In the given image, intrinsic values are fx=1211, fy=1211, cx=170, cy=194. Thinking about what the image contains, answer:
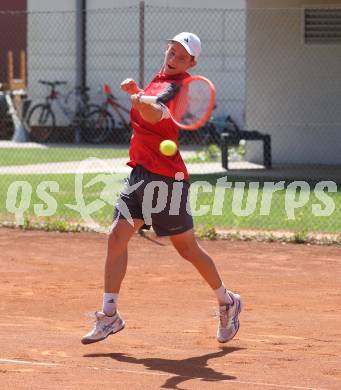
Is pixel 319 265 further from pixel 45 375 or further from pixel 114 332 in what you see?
pixel 45 375

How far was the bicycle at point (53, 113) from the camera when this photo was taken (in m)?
27.2

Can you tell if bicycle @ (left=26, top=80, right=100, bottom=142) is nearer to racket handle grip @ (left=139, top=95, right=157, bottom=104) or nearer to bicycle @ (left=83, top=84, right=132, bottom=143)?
bicycle @ (left=83, top=84, right=132, bottom=143)

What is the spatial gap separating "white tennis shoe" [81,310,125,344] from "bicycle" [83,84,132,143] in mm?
18724

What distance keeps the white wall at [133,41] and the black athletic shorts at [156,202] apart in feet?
56.3

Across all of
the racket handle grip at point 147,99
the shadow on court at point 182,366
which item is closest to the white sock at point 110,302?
the shadow on court at point 182,366

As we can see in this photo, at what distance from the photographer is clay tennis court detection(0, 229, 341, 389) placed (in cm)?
714

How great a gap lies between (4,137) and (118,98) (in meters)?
3.12

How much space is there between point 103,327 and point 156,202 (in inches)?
35.3

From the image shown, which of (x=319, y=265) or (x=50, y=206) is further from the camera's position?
(x=50, y=206)

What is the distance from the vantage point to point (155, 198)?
797 centimetres

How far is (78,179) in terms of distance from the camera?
18.9 m

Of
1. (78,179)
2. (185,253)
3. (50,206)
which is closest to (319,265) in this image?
(185,253)

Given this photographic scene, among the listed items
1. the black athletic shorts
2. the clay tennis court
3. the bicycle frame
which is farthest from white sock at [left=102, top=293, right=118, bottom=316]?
the bicycle frame

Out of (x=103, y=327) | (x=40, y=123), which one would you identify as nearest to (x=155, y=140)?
(x=103, y=327)
